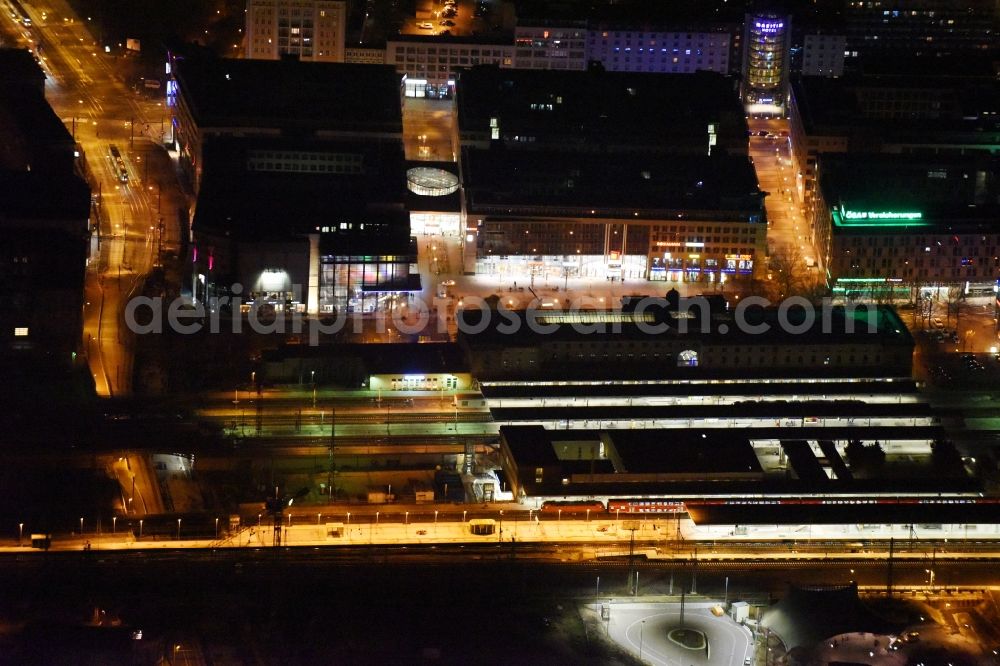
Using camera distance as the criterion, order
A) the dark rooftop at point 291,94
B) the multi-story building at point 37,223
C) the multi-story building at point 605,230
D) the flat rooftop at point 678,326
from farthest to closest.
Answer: the dark rooftop at point 291,94, the multi-story building at point 605,230, the flat rooftop at point 678,326, the multi-story building at point 37,223

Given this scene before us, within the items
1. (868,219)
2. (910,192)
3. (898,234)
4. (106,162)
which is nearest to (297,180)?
(106,162)

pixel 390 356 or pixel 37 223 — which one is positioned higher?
pixel 37 223

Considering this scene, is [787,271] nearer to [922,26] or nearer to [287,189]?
[287,189]

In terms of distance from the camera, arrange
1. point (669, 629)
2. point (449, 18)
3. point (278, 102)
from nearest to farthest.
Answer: point (669, 629), point (278, 102), point (449, 18)

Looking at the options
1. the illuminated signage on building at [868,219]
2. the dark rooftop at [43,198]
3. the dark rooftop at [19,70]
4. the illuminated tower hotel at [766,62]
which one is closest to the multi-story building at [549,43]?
the illuminated tower hotel at [766,62]

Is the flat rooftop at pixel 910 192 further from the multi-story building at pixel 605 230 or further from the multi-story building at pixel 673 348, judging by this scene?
the multi-story building at pixel 673 348

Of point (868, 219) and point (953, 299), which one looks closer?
point (953, 299)

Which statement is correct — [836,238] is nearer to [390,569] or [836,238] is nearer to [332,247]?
[332,247]

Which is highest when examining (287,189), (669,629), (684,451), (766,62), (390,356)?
(766,62)
